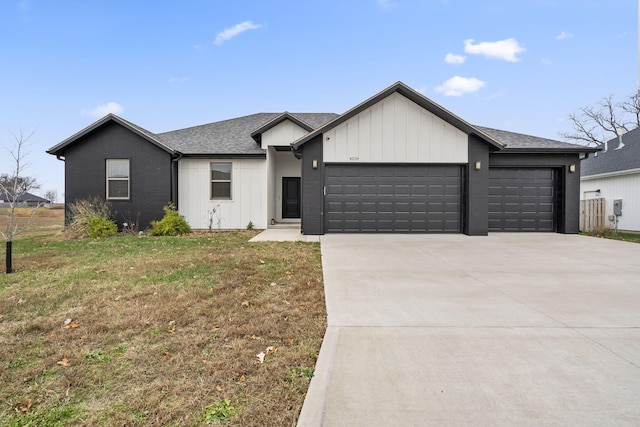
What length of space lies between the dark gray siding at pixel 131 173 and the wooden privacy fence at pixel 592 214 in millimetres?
17863

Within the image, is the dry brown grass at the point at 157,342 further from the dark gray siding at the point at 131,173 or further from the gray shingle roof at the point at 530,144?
the gray shingle roof at the point at 530,144

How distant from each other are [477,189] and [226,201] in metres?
9.70

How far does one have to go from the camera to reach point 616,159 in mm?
17156

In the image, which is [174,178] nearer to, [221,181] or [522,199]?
[221,181]

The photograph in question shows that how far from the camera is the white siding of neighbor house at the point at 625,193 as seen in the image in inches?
589

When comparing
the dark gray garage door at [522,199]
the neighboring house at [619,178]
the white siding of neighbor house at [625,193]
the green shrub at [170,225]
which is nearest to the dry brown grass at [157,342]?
the green shrub at [170,225]

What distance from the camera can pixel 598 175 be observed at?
17.1m

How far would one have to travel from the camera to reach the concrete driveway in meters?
2.08

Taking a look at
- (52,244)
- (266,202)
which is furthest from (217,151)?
(52,244)

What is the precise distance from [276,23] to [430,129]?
9757 millimetres

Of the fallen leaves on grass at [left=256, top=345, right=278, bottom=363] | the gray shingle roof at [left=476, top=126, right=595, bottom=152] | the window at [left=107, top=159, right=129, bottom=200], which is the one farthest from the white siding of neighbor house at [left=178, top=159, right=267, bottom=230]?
the fallen leaves on grass at [left=256, top=345, right=278, bottom=363]

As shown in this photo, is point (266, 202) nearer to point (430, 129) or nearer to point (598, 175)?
point (430, 129)

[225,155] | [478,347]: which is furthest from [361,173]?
[478,347]

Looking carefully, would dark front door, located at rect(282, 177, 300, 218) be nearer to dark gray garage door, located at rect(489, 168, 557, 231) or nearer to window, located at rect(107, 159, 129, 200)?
window, located at rect(107, 159, 129, 200)
